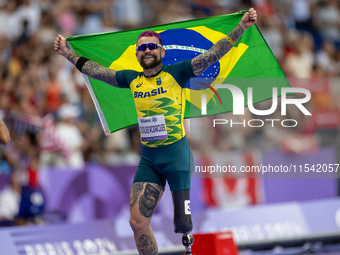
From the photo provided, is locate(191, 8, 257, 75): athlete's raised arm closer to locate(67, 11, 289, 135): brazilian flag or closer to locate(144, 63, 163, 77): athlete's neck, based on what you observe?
locate(144, 63, 163, 77): athlete's neck

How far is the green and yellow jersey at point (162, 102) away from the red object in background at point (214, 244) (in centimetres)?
166

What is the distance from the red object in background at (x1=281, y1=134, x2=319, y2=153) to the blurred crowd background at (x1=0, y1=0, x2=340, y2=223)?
22 millimetres

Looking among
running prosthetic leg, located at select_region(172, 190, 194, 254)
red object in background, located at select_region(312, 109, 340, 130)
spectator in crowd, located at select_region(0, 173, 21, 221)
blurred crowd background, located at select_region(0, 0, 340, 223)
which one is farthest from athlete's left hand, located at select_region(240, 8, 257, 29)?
red object in background, located at select_region(312, 109, 340, 130)

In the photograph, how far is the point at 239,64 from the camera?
6.82 metres

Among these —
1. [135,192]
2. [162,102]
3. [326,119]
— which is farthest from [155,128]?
[326,119]

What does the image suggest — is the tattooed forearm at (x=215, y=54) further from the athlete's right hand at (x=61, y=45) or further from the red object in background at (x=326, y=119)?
the red object in background at (x=326, y=119)

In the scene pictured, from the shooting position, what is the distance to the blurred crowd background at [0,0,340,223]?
936 cm

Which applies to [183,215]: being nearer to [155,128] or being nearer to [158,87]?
[155,128]

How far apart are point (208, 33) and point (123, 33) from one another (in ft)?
3.81

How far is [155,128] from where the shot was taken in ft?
18.1

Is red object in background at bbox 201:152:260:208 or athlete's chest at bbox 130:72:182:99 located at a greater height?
athlete's chest at bbox 130:72:182:99

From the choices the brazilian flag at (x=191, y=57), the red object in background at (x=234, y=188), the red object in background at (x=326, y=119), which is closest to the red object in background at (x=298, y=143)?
the red object in background at (x=326, y=119)

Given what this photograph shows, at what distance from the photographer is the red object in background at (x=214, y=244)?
6.42m

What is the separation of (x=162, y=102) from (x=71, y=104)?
5387 mm
